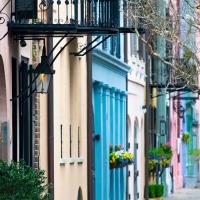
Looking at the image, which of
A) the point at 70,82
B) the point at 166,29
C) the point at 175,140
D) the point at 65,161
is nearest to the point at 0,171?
the point at 65,161

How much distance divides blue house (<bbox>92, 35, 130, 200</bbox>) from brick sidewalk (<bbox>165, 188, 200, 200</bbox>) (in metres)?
8.96

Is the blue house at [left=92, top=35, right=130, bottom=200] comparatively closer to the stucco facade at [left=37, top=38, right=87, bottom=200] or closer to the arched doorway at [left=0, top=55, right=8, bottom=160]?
the stucco facade at [left=37, top=38, right=87, bottom=200]

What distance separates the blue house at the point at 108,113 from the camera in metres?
29.1

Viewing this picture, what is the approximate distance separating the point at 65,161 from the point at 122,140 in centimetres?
1114

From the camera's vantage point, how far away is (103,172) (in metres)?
29.8

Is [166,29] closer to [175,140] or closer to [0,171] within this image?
[0,171]

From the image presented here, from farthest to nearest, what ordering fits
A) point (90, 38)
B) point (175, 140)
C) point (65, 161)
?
point (175, 140) → point (90, 38) → point (65, 161)

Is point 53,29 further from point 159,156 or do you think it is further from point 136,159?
point 159,156

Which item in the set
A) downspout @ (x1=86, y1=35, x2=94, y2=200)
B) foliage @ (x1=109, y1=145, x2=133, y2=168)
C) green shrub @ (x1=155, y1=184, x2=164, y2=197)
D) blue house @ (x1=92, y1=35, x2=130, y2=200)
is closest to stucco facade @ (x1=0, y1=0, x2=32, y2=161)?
downspout @ (x1=86, y1=35, x2=94, y2=200)

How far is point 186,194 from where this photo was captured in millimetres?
46750

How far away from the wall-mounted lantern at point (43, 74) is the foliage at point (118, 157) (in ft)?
41.4

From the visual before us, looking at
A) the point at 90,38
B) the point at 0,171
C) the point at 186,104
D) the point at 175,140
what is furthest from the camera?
the point at 186,104

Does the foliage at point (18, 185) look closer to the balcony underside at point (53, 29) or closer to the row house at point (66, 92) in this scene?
the row house at point (66, 92)

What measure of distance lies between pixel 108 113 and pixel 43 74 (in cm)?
1316
